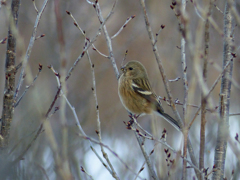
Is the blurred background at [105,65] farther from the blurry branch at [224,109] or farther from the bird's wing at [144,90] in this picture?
the blurry branch at [224,109]

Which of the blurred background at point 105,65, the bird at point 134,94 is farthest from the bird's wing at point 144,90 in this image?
the blurred background at point 105,65

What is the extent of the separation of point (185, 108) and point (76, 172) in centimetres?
197

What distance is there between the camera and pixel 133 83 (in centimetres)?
520

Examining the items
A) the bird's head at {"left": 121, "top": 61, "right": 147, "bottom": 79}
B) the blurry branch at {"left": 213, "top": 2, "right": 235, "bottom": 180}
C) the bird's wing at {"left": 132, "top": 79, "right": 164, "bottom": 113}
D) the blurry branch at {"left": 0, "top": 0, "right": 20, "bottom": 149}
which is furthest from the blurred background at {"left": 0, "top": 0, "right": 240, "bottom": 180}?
the blurry branch at {"left": 0, "top": 0, "right": 20, "bottom": 149}

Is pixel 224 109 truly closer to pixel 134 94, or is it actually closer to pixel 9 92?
pixel 9 92

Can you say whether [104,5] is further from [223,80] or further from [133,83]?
[223,80]

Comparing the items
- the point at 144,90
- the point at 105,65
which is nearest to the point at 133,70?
the point at 144,90

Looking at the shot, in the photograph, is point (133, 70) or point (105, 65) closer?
point (133, 70)

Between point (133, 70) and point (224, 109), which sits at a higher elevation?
point (133, 70)

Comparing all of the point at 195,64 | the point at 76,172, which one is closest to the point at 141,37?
the point at 76,172

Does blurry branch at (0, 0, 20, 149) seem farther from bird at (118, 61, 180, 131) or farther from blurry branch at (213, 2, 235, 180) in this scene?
bird at (118, 61, 180, 131)

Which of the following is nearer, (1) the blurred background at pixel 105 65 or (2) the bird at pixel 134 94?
(2) the bird at pixel 134 94

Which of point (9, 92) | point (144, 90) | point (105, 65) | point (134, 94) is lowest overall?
point (9, 92)

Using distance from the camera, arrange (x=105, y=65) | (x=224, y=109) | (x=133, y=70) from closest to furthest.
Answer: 1. (x=224, y=109)
2. (x=133, y=70)
3. (x=105, y=65)
